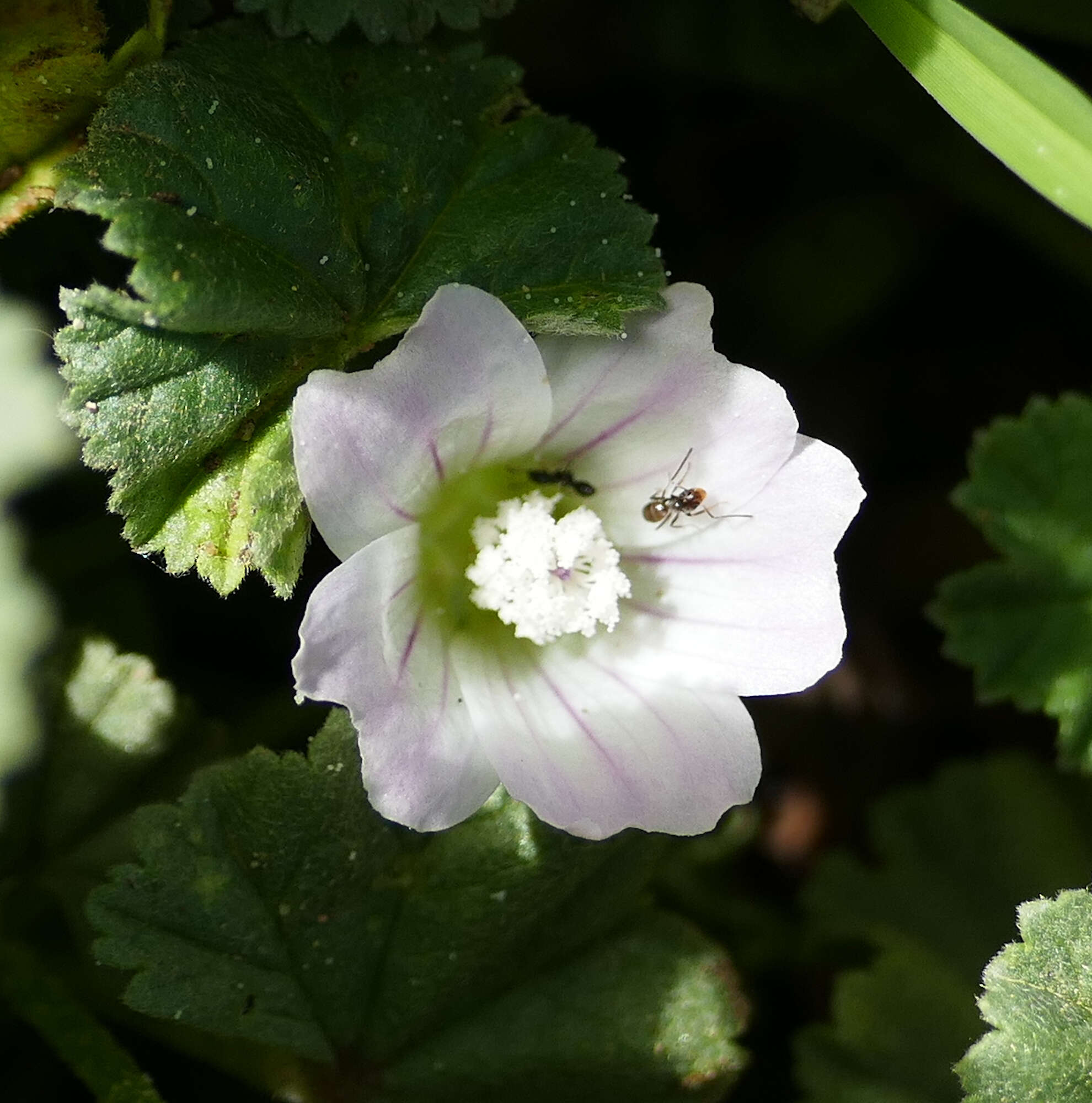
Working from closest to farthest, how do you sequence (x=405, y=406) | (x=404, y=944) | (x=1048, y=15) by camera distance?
1. (x=405, y=406)
2. (x=404, y=944)
3. (x=1048, y=15)

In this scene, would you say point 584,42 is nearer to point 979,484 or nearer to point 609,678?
point 979,484

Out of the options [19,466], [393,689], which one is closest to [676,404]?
[393,689]

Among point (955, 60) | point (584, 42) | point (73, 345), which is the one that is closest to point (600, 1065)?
point (73, 345)

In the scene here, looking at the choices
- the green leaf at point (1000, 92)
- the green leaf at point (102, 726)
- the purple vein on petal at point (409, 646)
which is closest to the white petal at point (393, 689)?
the purple vein on petal at point (409, 646)

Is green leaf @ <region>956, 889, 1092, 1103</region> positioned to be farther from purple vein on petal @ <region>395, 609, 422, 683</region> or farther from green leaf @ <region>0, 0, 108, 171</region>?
green leaf @ <region>0, 0, 108, 171</region>

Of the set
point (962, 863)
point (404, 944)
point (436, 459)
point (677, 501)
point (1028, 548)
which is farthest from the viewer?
point (962, 863)

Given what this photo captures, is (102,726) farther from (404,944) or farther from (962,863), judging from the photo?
(962,863)

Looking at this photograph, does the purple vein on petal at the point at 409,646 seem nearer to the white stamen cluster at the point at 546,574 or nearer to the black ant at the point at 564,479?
the white stamen cluster at the point at 546,574

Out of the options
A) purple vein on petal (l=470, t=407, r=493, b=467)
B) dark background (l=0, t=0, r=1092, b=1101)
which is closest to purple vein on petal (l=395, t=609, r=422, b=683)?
purple vein on petal (l=470, t=407, r=493, b=467)
